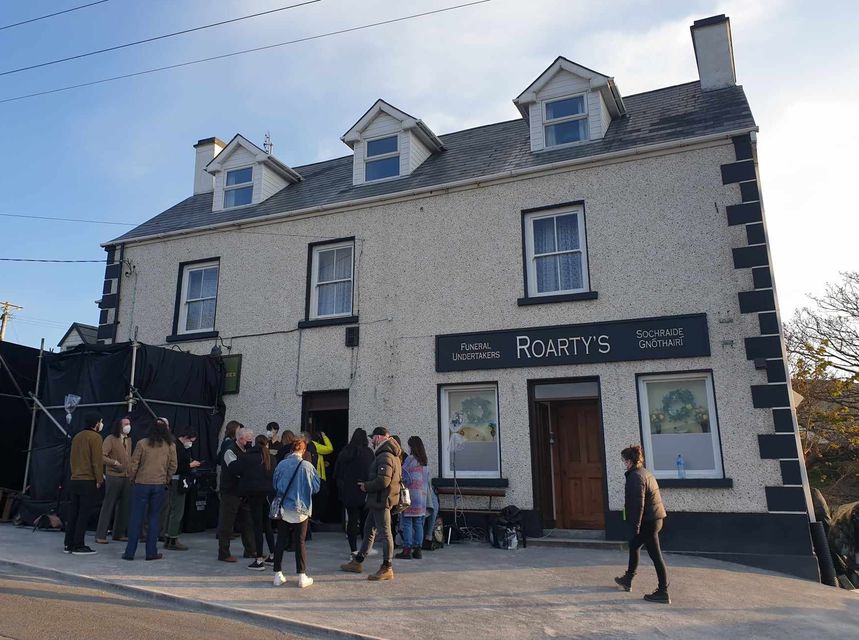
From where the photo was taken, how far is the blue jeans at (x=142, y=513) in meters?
8.99

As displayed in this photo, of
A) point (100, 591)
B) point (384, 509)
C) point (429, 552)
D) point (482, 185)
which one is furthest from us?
point (482, 185)

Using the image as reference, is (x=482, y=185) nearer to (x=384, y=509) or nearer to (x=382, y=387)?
(x=382, y=387)

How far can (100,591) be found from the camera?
24.3 ft

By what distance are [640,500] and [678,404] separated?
3.86m

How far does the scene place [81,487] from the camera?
30.5 ft

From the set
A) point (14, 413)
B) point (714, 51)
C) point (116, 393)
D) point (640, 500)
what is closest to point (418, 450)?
point (640, 500)

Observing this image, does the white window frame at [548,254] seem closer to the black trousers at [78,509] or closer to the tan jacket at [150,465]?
the tan jacket at [150,465]

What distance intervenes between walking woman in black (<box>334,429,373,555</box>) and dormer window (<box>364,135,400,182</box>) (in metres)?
7.42

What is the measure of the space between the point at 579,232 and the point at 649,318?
219 centimetres

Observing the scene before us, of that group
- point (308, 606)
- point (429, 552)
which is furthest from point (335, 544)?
point (308, 606)

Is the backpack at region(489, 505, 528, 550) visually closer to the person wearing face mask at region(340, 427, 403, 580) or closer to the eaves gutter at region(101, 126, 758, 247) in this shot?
the person wearing face mask at region(340, 427, 403, 580)

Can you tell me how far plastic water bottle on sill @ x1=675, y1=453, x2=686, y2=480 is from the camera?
10719 mm

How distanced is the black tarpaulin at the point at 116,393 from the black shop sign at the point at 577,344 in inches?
203

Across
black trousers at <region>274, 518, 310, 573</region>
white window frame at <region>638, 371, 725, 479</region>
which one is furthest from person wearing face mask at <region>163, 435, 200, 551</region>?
white window frame at <region>638, 371, 725, 479</region>
